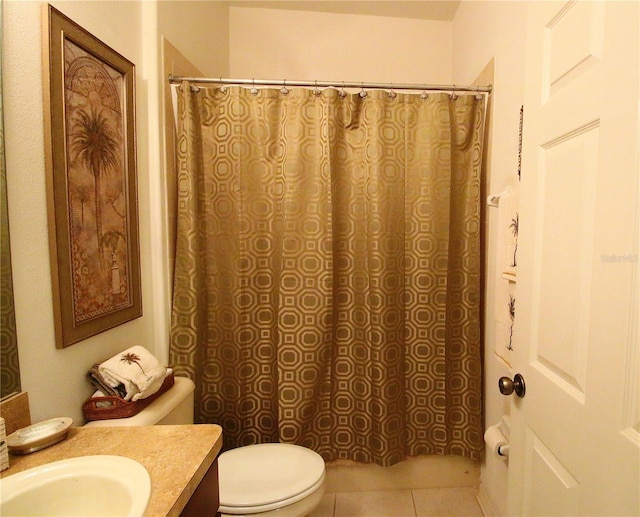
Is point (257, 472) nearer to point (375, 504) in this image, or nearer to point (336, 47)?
point (375, 504)

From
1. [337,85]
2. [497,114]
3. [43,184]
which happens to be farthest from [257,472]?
[497,114]

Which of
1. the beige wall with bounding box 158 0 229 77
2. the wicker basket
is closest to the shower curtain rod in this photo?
the beige wall with bounding box 158 0 229 77

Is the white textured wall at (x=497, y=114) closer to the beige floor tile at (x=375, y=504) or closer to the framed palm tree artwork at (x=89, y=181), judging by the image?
the beige floor tile at (x=375, y=504)

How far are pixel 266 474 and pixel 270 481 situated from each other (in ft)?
0.14

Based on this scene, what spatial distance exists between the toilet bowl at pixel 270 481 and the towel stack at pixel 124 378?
0.45 metres

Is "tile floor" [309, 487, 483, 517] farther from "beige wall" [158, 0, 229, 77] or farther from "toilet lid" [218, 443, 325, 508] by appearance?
"beige wall" [158, 0, 229, 77]

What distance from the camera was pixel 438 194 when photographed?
149cm

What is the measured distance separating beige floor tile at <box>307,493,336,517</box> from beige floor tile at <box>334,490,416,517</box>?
0.02 metres

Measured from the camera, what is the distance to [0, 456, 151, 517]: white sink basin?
0.60 meters

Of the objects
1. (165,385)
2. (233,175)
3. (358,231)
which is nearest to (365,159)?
(358,231)

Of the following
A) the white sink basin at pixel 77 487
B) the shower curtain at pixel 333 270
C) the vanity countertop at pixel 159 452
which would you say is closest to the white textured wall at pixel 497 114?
the shower curtain at pixel 333 270

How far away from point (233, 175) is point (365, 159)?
0.63 m

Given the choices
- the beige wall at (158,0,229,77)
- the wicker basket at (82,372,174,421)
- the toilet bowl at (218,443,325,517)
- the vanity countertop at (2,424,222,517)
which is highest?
the beige wall at (158,0,229,77)

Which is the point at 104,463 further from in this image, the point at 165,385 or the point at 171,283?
the point at 171,283
